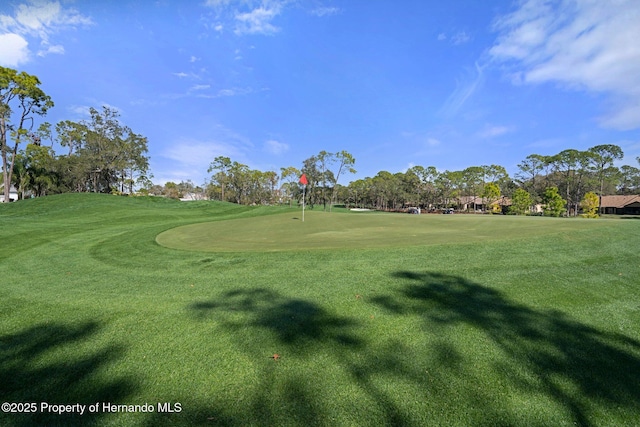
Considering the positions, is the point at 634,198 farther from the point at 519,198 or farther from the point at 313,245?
the point at 313,245

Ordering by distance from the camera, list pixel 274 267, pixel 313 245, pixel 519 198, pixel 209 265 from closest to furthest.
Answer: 1. pixel 274 267
2. pixel 209 265
3. pixel 313 245
4. pixel 519 198

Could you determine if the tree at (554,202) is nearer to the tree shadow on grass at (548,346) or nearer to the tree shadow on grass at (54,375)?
the tree shadow on grass at (548,346)

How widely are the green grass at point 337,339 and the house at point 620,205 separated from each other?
81265mm

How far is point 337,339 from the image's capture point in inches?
128

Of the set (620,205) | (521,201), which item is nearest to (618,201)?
(620,205)

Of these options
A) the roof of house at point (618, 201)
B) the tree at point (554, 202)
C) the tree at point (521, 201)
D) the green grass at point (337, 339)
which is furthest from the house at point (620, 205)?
the green grass at point (337, 339)

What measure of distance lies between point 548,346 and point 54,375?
16.0 ft

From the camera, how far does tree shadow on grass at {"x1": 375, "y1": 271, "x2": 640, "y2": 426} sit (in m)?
2.39

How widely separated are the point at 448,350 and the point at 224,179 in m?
66.6

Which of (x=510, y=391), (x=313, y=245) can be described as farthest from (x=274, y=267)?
(x=510, y=391)

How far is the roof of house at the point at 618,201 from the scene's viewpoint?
63003mm

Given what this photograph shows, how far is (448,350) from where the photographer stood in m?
3.03

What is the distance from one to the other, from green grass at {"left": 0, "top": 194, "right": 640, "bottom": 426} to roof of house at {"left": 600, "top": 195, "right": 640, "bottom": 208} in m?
81.6

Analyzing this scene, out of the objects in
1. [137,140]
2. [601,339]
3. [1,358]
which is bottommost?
[1,358]
